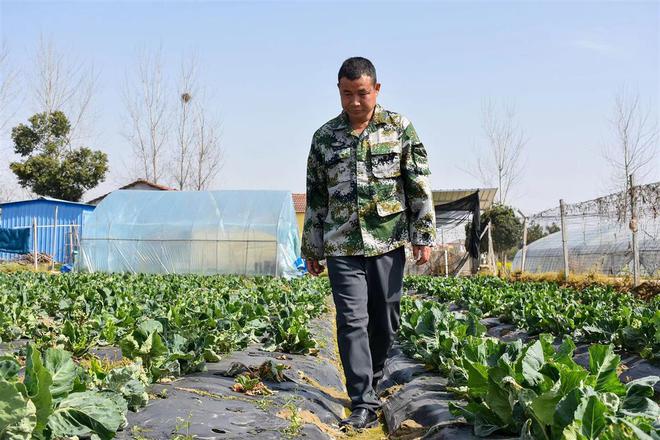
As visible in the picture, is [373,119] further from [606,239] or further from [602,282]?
[606,239]

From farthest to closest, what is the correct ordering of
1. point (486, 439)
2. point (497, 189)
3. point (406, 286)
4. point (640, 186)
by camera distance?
point (497, 189) < point (406, 286) < point (640, 186) < point (486, 439)

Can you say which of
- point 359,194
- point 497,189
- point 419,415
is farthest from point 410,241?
point 497,189

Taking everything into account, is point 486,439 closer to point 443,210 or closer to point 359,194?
point 359,194

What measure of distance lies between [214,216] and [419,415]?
64.3 ft

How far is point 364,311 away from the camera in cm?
405

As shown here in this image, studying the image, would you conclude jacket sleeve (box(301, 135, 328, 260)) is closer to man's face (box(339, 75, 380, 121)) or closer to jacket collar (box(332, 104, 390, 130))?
jacket collar (box(332, 104, 390, 130))

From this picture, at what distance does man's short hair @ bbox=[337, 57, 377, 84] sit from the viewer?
3968mm

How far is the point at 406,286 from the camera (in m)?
19.5

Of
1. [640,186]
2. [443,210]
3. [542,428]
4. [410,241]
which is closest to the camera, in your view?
[542,428]

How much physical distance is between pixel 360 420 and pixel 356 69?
2003mm

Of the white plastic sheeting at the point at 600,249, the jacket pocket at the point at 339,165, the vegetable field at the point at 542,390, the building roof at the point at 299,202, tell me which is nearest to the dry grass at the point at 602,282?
the white plastic sheeting at the point at 600,249

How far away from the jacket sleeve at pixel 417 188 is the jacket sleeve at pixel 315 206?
0.52m

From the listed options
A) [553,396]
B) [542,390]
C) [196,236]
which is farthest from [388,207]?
[196,236]

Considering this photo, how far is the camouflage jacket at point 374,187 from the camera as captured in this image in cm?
409
